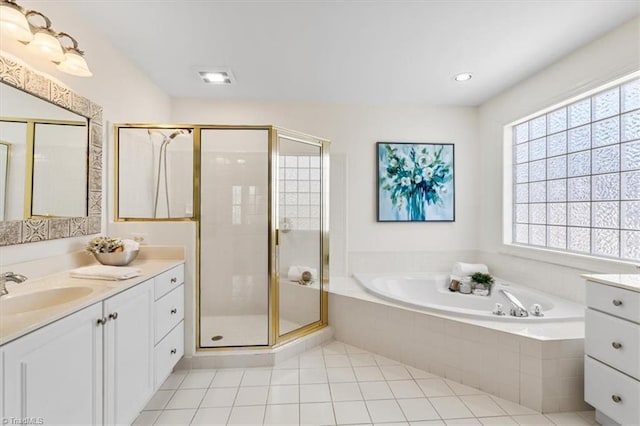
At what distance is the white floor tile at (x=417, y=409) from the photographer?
67.1 inches

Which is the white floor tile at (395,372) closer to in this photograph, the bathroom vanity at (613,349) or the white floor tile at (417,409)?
the white floor tile at (417,409)

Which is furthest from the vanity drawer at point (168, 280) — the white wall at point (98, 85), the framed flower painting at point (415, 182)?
the framed flower painting at point (415, 182)

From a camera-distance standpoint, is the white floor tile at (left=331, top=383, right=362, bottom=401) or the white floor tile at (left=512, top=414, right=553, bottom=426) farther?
the white floor tile at (left=331, top=383, right=362, bottom=401)

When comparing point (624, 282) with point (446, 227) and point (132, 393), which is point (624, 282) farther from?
point (132, 393)

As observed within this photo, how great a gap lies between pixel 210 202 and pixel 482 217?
117 inches

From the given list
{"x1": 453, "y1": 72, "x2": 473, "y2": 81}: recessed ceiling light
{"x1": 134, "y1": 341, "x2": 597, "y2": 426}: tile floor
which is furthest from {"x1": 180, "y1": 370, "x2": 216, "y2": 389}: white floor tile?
{"x1": 453, "y1": 72, "x2": 473, "y2": 81}: recessed ceiling light

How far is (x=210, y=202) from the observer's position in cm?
245

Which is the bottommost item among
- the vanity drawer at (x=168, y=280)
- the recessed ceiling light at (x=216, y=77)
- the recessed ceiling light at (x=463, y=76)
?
the vanity drawer at (x=168, y=280)

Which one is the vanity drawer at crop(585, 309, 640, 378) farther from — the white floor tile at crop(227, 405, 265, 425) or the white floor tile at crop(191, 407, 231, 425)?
the white floor tile at crop(191, 407, 231, 425)

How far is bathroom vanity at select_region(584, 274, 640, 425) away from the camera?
1409 millimetres

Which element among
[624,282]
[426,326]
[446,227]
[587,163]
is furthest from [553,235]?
[426,326]

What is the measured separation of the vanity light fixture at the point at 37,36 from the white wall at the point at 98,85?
8cm

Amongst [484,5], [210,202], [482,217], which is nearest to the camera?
[484,5]

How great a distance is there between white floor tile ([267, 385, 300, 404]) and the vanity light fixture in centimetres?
227
